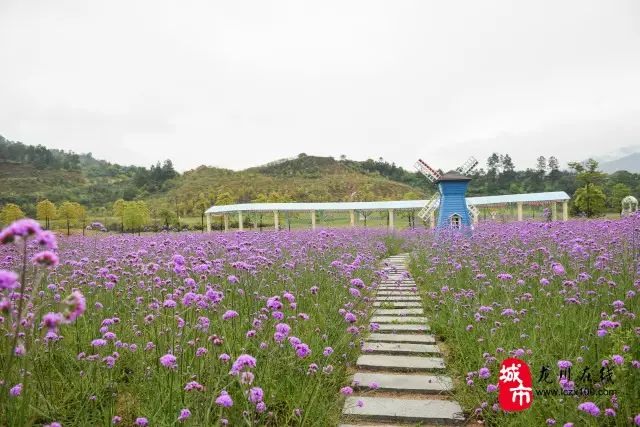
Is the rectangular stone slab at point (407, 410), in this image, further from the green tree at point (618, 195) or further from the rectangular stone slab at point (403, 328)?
the green tree at point (618, 195)

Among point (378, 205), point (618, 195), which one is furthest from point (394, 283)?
point (618, 195)

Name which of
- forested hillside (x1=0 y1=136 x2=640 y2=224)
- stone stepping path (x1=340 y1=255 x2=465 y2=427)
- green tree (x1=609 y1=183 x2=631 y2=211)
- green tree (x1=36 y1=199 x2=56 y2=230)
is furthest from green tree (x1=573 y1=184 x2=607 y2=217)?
green tree (x1=36 y1=199 x2=56 y2=230)

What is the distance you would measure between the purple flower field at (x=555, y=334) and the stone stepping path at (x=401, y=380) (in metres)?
0.20

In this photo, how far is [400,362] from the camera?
523 centimetres

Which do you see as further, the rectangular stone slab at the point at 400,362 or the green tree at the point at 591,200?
the green tree at the point at 591,200

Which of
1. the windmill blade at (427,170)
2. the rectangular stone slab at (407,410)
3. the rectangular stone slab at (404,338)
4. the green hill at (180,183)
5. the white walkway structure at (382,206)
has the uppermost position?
the green hill at (180,183)

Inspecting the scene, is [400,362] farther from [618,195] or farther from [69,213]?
[618,195]

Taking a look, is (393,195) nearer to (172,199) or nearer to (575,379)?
(172,199)

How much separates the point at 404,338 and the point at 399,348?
0.52 m

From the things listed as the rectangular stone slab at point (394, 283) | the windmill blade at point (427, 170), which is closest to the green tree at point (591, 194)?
the windmill blade at point (427, 170)

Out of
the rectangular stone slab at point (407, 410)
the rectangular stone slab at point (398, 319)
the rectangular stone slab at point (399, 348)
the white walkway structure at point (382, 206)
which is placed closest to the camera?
the rectangular stone slab at point (407, 410)

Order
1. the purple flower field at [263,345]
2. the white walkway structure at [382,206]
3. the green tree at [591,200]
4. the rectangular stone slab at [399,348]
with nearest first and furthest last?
the purple flower field at [263,345]
the rectangular stone slab at [399,348]
the white walkway structure at [382,206]
the green tree at [591,200]

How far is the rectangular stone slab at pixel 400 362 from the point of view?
5043 millimetres

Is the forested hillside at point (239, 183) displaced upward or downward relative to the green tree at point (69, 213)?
upward
